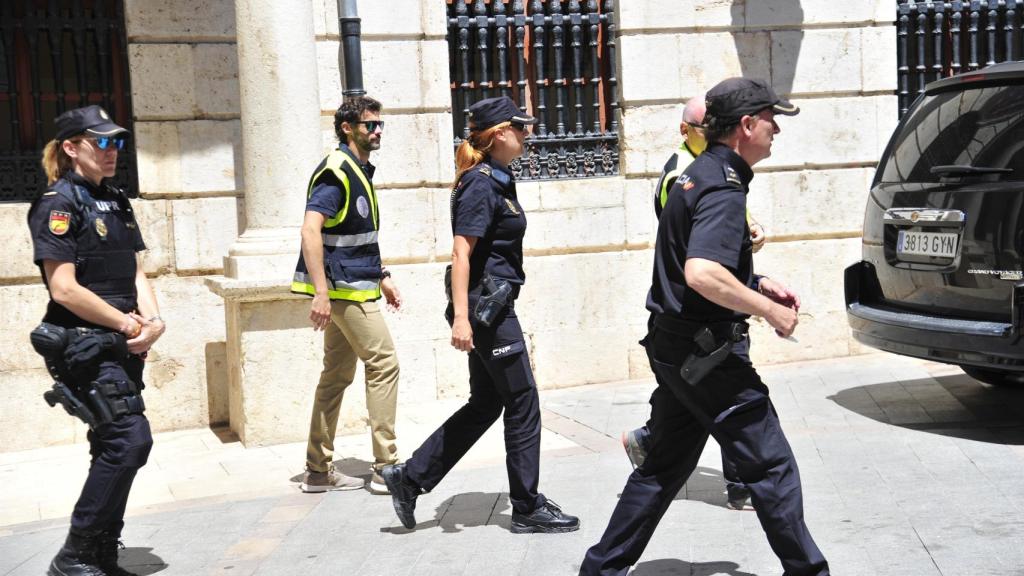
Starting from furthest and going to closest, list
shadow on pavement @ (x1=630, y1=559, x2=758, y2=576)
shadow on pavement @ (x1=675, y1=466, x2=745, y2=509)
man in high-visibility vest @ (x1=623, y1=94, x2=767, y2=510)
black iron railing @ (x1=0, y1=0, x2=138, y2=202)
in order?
black iron railing @ (x1=0, y1=0, x2=138, y2=202)
shadow on pavement @ (x1=675, y1=466, x2=745, y2=509)
man in high-visibility vest @ (x1=623, y1=94, x2=767, y2=510)
shadow on pavement @ (x1=630, y1=559, x2=758, y2=576)

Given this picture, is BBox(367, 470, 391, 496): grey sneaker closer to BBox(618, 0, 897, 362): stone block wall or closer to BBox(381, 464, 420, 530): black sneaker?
BBox(381, 464, 420, 530): black sneaker

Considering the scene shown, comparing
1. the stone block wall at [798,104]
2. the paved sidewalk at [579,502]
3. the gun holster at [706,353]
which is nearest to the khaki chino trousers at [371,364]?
the paved sidewalk at [579,502]

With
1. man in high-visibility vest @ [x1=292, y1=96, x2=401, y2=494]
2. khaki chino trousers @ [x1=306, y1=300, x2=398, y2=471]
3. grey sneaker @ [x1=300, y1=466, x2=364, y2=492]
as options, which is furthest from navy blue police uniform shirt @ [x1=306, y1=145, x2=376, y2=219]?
grey sneaker @ [x1=300, y1=466, x2=364, y2=492]

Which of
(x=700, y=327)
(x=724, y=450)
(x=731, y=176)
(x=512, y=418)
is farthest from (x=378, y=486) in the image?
(x=731, y=176)

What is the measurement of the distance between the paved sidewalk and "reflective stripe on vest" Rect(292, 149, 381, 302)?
1012 millimetres

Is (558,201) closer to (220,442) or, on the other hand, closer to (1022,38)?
(220,442)

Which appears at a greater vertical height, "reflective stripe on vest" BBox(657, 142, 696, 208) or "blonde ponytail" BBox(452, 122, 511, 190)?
"blonde ponytail" BBox(452, 122, 511, 190)

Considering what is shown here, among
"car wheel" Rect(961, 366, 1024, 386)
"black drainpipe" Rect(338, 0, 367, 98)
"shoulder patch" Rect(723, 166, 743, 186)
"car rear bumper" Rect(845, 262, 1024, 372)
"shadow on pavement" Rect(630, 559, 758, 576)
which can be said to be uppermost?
"black drainpipe" Rect(338, 0, 367, 98)

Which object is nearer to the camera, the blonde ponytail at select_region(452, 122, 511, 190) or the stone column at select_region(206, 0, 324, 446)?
the blonde ponytail at select_region(452, 122, 511, 190)

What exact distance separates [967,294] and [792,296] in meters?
2.68

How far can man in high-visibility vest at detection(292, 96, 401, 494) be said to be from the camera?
611 cm

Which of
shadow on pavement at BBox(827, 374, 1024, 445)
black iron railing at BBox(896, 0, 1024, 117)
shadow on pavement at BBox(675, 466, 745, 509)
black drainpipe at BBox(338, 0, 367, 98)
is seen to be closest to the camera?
shadow on pavement at BBox(675, 466, 745, 509)

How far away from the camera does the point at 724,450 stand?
165 inches

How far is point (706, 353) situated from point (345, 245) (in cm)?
263
